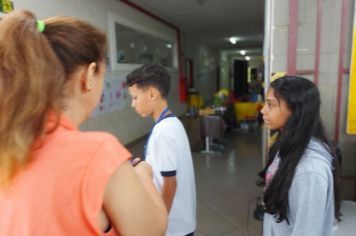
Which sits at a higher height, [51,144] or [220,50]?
[220,50]

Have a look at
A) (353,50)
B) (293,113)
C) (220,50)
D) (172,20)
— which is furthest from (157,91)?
(220,50)

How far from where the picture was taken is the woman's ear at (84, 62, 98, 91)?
2.11 feet

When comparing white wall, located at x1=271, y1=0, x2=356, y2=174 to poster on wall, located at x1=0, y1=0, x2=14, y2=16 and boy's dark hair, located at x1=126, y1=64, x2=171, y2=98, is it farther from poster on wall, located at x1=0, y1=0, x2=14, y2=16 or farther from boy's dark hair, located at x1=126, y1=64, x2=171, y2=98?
poster on wall, located at x1=0, y1=0, x2=14, y2=16

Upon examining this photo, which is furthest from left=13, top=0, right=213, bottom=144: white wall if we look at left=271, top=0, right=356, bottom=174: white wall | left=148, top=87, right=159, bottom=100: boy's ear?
left=148, top=87, right=159, bottom=100: boy's ear

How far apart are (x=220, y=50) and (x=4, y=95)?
627 inches

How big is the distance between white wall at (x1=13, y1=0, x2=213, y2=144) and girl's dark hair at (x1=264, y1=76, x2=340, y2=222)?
2661 mm

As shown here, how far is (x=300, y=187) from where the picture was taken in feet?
3.58

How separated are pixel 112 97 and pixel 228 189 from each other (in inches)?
106

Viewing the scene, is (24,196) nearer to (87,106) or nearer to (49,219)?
(49,219)

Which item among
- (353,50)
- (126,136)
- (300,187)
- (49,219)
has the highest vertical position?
(353,50)

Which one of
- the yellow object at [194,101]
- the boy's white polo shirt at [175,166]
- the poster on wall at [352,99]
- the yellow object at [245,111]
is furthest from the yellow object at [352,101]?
the yellow object at [194,101]

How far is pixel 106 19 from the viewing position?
4816mm

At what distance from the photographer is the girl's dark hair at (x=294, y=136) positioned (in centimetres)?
116

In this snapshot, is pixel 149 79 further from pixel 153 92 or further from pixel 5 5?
pixel 5 5
